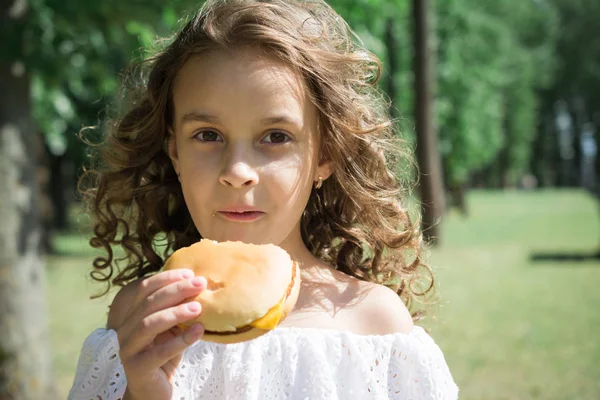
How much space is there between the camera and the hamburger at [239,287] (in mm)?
1692

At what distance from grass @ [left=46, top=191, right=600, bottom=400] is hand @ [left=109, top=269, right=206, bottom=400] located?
1.00 meters

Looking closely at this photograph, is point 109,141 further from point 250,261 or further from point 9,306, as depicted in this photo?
point 9,306

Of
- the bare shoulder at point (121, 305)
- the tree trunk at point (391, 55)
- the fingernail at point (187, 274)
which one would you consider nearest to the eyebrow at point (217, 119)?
the fingernail at point (187, 274)

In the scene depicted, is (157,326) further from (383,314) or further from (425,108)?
(425,108)

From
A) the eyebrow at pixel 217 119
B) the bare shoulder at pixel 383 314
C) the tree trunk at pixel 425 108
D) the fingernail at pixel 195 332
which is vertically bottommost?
the tree trunk at pixel 425 108

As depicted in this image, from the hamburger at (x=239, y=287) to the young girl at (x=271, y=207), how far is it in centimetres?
7

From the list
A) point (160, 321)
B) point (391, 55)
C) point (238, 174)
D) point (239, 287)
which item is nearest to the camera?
point (160, 321)

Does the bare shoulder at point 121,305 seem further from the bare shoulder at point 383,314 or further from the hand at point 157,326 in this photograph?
the bare shoulder at point 383,314

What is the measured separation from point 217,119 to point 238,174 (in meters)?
0.18

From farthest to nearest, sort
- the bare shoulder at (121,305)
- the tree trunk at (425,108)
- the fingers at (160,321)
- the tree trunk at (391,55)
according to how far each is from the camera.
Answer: the tree trunk at (391,55) → the tree trunk at (425,108) → the bare shoulder at (121,305) → the fingers at (160,321)

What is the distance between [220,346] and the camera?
228 centimetres

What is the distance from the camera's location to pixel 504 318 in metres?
10.3

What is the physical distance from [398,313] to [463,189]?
34.0 m

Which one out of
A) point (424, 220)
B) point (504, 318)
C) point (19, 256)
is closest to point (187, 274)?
point (19, 256)
